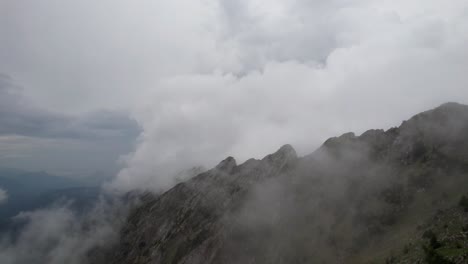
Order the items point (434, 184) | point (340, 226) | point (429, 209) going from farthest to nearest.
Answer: point (340, 226) < point (434, 184) < point (429, 209)

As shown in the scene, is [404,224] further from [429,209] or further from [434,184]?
[434,184]

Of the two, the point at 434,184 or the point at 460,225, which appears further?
the point at 434,184

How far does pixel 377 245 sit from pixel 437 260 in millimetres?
85571

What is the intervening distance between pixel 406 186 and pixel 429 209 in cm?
2780

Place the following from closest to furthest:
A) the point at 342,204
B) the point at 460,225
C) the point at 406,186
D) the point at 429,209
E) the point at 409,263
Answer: the point at 409,263, the point at 460,225, the point at 429,209, the point at 406,186, the point at 342,204

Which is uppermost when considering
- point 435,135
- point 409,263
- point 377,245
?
point 435,135

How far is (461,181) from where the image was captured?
14312cm

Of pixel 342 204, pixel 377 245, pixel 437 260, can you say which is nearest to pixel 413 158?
pixel 342 204

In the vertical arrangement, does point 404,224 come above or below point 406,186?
below

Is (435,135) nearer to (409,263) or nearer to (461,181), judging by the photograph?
(461,181)

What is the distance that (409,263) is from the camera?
8381cm

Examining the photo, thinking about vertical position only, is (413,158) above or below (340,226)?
above

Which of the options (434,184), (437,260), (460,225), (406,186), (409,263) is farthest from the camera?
(406,186)

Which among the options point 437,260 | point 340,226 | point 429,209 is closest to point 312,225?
point 340,226
